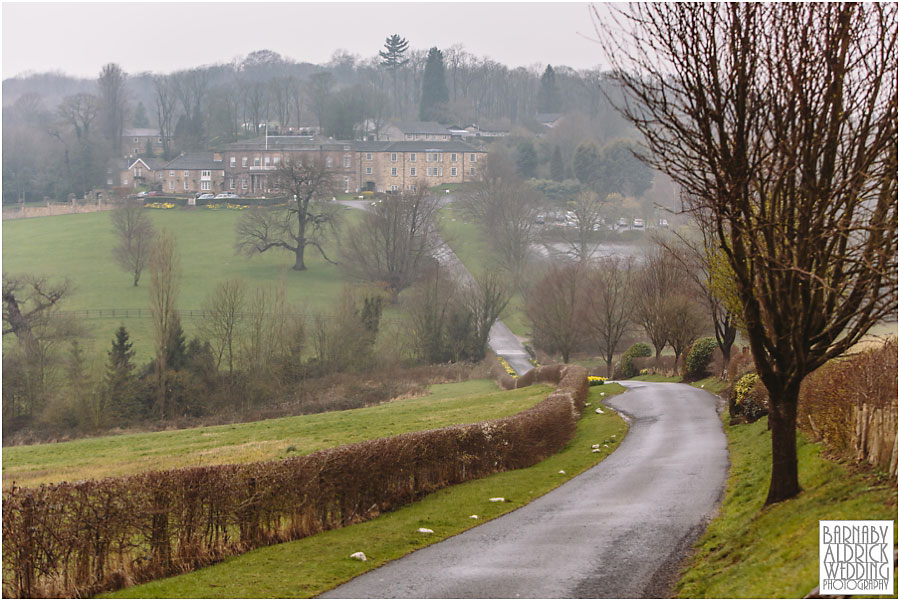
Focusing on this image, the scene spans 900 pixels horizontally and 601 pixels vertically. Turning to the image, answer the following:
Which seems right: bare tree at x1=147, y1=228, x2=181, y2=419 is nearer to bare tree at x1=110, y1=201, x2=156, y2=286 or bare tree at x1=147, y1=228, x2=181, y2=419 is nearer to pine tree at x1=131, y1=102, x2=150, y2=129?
bare tree at x1=110, y1=201, x2=156, y2=286

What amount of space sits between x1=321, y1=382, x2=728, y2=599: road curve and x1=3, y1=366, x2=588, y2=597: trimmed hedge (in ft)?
7.36

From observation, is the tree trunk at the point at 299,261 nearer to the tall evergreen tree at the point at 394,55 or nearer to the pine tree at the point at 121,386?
the pine tree at the point at 121,386

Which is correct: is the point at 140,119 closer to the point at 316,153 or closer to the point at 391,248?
the point at 316,153

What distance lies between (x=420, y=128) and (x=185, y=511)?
477 feet

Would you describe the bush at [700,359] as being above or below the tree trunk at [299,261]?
Result: below

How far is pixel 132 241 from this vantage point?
80188 millimetres

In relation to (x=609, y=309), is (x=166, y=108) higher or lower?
higher

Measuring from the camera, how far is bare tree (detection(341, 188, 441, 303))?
77312 mm

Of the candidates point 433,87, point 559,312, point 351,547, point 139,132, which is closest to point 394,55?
point 433,87

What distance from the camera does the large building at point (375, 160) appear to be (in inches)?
5359

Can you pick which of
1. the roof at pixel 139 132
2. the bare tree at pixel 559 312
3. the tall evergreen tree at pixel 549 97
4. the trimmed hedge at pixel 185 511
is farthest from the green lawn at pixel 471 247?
the roof at pixel 139 132

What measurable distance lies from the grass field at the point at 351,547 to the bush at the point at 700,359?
21.0 meters

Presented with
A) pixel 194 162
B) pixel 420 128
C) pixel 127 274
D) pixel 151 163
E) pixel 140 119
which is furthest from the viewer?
pixel 140 119

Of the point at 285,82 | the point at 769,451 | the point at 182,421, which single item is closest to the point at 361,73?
the point at 285,82
